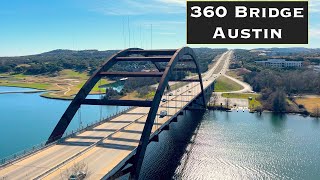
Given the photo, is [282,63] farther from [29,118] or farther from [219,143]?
[29,118]

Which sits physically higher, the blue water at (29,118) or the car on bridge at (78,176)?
the car on bridge at (78,176)

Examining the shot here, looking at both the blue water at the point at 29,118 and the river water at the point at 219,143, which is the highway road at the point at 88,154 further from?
the blue water at the point at 29,118

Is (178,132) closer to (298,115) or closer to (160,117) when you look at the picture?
(160,117)

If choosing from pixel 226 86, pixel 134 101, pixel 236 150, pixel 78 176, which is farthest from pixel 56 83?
pixel 78 176

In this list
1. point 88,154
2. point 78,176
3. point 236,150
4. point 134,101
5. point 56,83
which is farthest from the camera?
point 56,83

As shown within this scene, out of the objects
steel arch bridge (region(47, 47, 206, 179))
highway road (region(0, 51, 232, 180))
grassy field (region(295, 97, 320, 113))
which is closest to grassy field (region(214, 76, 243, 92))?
grassy field (region(295, 97, 320, 113))

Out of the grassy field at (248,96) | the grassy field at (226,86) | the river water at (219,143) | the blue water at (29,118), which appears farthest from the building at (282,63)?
the blue water at (29,118)
